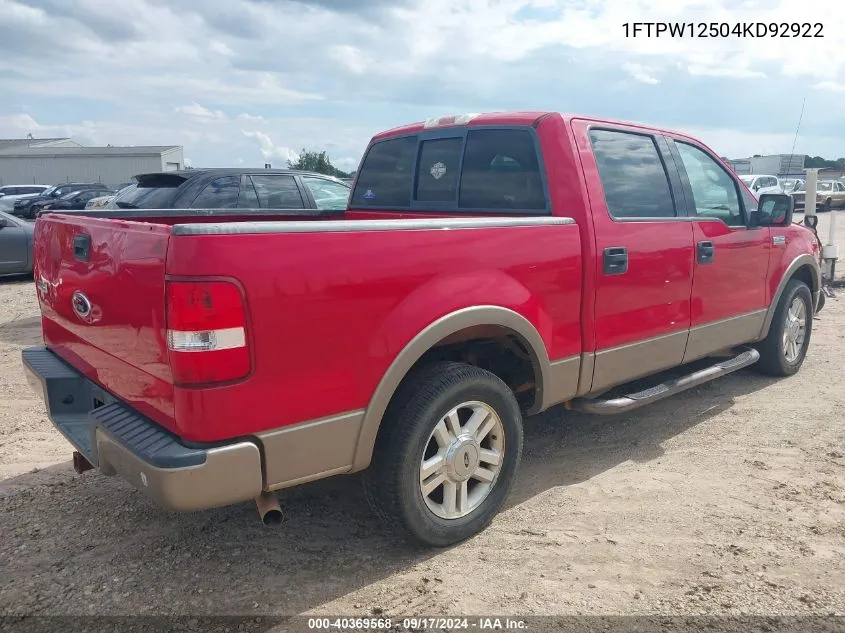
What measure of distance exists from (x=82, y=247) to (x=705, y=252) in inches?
138

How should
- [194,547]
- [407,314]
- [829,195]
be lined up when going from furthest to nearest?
[829,195]
[194,547]
[407,314]

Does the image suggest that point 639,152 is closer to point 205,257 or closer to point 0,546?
point 205,257

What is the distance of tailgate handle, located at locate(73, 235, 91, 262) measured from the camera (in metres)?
2.87

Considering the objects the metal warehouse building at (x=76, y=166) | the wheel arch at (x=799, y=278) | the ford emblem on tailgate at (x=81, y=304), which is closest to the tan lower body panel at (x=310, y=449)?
the ford emblem on tailgate at (x=81, y=304)

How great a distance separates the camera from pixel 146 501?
365 cm

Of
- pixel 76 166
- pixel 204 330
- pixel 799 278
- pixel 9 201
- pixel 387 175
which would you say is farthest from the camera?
pixel 76 166

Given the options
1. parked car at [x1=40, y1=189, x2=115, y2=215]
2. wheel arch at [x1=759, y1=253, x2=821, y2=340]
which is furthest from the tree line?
wheel arch at [x1=759, y1=253, x2=821, y2=340]

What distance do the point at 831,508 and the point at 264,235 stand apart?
310 cm

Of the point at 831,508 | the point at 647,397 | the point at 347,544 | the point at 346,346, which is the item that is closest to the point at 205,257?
the point at 346,346

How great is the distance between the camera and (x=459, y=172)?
163 inches

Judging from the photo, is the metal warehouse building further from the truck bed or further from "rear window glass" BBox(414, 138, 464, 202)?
the truck bed

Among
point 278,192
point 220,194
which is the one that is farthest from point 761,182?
point 220,194

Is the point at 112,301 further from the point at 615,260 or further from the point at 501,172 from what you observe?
the point at 615,260

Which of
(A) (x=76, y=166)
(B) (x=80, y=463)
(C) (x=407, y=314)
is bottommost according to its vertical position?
(B) (x=80, y=463)
